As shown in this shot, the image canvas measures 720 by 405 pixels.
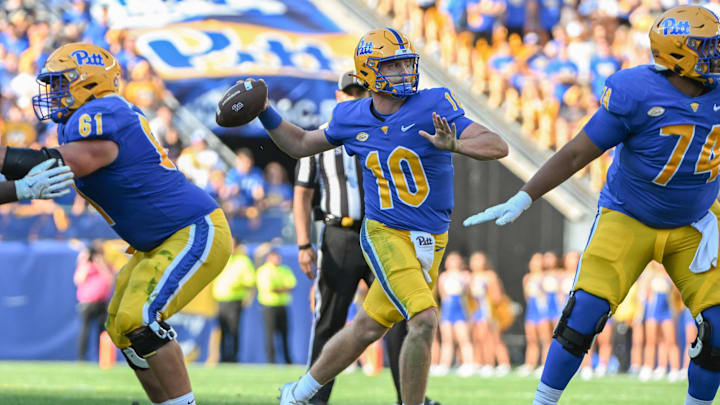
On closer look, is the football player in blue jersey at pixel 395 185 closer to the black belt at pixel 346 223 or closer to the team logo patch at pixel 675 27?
the team logo patch at pixel 675 27

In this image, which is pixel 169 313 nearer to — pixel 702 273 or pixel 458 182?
pixel 702 273

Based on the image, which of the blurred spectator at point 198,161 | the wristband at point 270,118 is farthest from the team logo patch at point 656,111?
the blurred spectator at point 198,161

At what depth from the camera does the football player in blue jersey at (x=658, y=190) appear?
15.6ft

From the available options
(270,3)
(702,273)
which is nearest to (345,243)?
(702,273)

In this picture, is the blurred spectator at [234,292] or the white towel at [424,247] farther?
the blurred spectator at [234,292]

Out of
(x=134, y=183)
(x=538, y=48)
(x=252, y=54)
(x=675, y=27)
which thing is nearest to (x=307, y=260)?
(x=134, y=183)

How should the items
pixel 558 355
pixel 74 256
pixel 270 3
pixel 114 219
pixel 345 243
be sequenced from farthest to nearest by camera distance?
pixel 270 3, pixel 74 256, pixel 345 243, pixel 114 219, pixel 558 355

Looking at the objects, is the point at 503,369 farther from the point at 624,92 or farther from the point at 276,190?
the point at 624,92

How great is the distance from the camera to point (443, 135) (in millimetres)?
4965

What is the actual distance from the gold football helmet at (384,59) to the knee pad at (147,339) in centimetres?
159

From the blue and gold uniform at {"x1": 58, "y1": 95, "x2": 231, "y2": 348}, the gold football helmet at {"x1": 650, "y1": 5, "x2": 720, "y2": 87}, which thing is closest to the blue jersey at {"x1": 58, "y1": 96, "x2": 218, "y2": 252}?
the blue and gold uniform at {"x1": 58, "y1": 95, "x2": 231, "y2": 348}

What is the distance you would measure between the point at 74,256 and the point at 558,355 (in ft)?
35.0

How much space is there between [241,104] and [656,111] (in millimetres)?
2019

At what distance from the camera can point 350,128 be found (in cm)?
542
